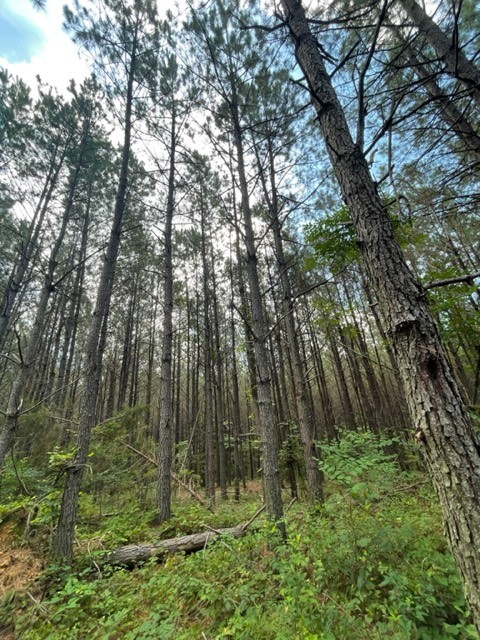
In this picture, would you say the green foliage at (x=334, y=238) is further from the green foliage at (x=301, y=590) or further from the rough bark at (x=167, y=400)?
the rough bark at (x=167, y=400)

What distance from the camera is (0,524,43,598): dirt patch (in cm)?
278

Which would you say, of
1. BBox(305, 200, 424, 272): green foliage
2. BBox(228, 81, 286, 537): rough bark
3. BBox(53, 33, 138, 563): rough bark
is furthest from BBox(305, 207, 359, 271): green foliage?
BBox(53, 33, 138, 563): rough bark

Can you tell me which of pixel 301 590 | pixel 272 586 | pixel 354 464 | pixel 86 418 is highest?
pixel 86 418

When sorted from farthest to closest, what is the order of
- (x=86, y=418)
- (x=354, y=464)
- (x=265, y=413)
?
1. (x=86, y=418)
2. (x=265, y=413)
3. (x=354, y=464)

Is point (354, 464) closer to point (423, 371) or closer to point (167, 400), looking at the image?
point (423, 371)

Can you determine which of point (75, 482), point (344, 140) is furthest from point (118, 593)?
point (344, 140)

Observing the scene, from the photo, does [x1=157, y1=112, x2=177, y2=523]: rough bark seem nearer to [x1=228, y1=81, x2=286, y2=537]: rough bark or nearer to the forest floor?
the forest floor

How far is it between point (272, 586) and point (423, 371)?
2651 mm

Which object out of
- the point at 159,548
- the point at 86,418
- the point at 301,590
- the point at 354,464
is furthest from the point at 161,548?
the point at 354,464

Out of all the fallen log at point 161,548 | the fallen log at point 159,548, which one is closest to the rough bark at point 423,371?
the fallen log at point 161,548

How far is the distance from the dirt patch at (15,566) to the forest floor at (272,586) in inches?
0.4

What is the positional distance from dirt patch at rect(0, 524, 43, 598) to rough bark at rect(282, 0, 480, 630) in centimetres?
412

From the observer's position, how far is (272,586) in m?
2.54

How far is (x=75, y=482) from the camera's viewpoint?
340cm
